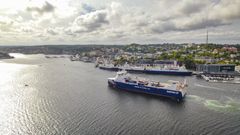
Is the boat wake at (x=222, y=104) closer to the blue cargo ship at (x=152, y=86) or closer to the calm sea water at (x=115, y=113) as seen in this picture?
the calm sea water at (x=115, y=113)

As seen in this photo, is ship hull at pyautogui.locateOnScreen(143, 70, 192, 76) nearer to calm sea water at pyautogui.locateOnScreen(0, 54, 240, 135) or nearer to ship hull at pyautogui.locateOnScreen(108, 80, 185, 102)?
calm sea water at pyautogui.locateOnScreen(0, 54, 240, 135)

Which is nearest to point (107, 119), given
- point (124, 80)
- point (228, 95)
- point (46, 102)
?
point (46, 102)

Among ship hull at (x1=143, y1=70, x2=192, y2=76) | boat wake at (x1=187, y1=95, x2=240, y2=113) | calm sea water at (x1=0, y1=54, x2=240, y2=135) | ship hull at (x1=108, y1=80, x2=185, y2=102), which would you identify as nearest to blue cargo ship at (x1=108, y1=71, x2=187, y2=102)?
ship hull at (x1=108, y1=80, x2=185, y2=102)

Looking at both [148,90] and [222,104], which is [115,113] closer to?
[148,90]

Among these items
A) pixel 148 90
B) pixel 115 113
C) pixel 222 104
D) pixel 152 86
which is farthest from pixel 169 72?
pixel 115 113

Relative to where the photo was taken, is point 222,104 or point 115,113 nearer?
point 115,113

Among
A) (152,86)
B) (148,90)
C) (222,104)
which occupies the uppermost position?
(152,86)

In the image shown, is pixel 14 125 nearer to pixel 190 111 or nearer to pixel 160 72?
pixel 190 111
